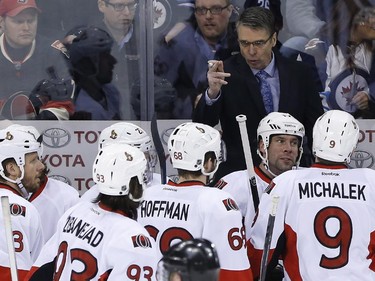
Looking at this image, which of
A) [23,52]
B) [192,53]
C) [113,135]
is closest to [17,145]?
[113,135]

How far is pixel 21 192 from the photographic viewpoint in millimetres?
7758

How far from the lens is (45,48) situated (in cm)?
893

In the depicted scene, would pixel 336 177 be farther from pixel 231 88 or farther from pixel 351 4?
pixel 351 4

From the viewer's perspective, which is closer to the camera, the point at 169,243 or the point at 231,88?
the point at 169,243

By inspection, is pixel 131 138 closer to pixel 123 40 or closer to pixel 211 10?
pixel 123 40

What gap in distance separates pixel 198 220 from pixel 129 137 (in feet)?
4.89

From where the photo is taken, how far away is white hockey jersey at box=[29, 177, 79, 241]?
314 inches

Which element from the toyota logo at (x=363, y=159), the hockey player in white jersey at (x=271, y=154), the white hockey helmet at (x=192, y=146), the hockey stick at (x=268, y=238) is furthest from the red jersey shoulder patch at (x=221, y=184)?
the toyota logo at (x=363, y=159)

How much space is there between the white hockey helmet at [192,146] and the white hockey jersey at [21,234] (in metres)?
0.88

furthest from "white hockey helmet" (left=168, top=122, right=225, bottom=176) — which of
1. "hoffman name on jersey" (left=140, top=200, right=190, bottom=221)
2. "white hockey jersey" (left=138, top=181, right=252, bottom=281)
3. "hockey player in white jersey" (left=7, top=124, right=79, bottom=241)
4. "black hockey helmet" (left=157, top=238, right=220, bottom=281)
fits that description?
"black hockey helmet" (left=157, top=238, right=220, bottom=281)

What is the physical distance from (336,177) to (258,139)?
A: 40.0 inches

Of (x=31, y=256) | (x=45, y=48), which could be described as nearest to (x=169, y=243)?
(x=31, y=256)

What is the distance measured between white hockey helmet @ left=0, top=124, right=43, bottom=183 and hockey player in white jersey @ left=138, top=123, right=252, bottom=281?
1.06m

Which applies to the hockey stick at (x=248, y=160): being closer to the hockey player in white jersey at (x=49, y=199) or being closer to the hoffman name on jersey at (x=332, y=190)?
the hoffman name on jersey at (x=332, y=190)
